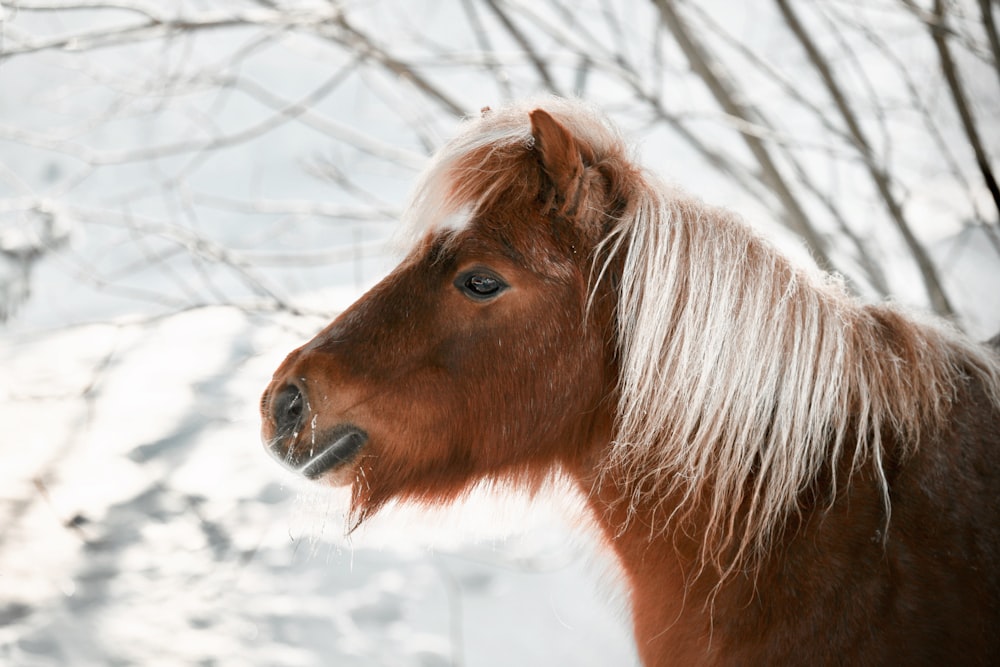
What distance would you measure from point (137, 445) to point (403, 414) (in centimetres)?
211

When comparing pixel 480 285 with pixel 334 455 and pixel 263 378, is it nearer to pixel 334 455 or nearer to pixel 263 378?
pixel 334 455

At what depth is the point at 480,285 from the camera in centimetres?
163

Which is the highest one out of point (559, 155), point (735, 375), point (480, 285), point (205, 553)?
point (559, 155)

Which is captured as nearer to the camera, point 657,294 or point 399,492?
point 657,294

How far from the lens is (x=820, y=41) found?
691 centimetres

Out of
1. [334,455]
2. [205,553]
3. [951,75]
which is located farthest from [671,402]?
[951,75]

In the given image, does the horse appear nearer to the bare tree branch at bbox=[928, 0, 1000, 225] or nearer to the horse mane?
the horse mane

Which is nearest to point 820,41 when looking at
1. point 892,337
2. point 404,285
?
point 892,337

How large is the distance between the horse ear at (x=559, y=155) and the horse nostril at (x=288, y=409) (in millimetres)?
701

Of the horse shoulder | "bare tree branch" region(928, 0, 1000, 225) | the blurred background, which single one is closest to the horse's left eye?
the blurred background

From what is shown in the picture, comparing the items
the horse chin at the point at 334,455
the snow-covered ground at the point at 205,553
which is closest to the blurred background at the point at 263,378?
the snow-covered ground at the point at 205,553

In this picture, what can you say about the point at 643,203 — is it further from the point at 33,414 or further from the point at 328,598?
the point at 33,414

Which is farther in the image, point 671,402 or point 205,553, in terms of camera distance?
point 205,553

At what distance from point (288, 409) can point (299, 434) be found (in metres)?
0.06
